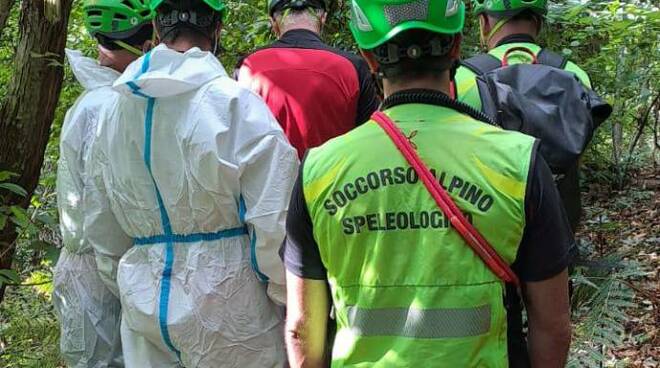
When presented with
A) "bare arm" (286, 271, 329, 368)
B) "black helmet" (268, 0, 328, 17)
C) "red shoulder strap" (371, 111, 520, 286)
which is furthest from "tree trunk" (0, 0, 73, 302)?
"red shoulder strap" (371, 111, 520, 286)

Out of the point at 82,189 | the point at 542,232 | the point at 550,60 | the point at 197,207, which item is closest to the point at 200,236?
the point at 197,207

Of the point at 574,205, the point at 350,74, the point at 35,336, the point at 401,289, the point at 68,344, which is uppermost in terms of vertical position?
the point at 350,74

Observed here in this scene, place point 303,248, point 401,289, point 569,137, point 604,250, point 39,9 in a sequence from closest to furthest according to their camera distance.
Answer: point 401,289, point 303,248, point 569,137, point 39,9, point 604,250

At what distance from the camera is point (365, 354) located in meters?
1.91

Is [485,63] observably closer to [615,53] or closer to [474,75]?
[474,75]

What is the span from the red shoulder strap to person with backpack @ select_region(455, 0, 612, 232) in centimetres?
93

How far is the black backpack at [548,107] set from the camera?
2738 millimetres

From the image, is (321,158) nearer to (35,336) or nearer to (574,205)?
(574,205)

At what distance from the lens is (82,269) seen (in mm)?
3188

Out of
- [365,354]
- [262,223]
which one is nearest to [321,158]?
[365,354]

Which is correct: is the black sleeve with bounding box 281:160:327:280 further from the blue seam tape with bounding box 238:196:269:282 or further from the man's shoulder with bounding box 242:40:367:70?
the man's shoulder with bounding box 242:40:367:70

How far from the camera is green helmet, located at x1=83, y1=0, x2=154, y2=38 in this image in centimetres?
320

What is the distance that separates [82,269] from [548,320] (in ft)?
6.54

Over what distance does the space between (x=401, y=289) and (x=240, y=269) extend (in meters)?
0.93
